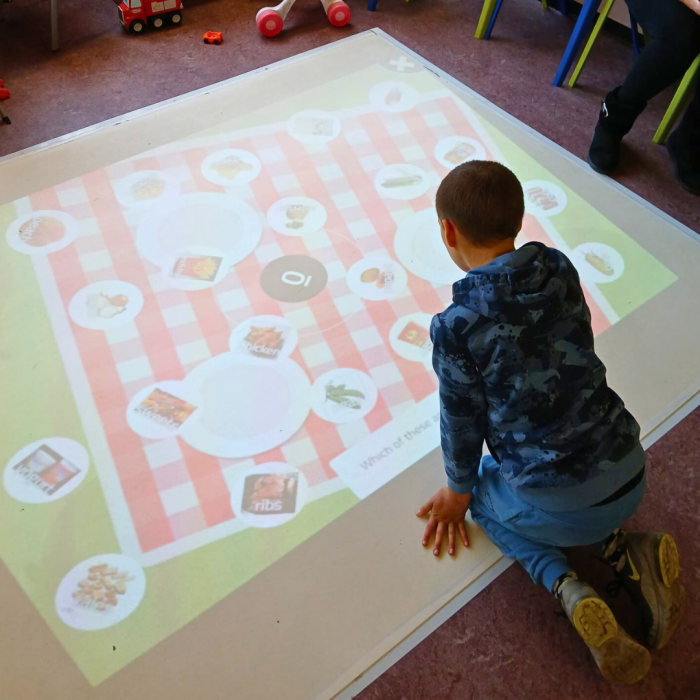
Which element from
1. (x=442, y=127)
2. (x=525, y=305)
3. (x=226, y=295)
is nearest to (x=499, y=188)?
(x=525, y=305)

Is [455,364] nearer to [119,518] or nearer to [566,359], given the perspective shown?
[566,359]

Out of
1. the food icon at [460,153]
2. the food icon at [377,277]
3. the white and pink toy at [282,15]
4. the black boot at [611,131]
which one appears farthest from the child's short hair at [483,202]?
the white and pink toy at [282,15]

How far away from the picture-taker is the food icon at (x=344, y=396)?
1.25 m

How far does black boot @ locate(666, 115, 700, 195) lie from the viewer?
Answer: 1.69 metres

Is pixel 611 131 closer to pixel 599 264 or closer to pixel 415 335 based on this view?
pixel 599 264

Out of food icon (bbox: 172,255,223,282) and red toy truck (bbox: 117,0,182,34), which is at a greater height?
red toy truck (bbox: 117,0,182,34)

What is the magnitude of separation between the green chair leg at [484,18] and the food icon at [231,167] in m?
0.97

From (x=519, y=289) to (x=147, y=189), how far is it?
3.64 feet

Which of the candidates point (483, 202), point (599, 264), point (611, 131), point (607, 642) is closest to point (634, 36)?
point (611, 131)

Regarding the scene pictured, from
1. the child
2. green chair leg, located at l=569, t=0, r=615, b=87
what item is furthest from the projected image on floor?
green chair leg, located at l=569, t=0, r=615, b=87

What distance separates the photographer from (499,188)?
2.64 ft

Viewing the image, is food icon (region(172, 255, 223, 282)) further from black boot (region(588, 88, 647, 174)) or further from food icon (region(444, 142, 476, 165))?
black boot (region(588, 88, 647, 174))

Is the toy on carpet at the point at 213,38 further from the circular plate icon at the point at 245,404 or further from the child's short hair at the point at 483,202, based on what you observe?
the child's short hair at the point at 483,202

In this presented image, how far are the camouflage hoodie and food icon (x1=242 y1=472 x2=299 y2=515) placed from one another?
335mm
